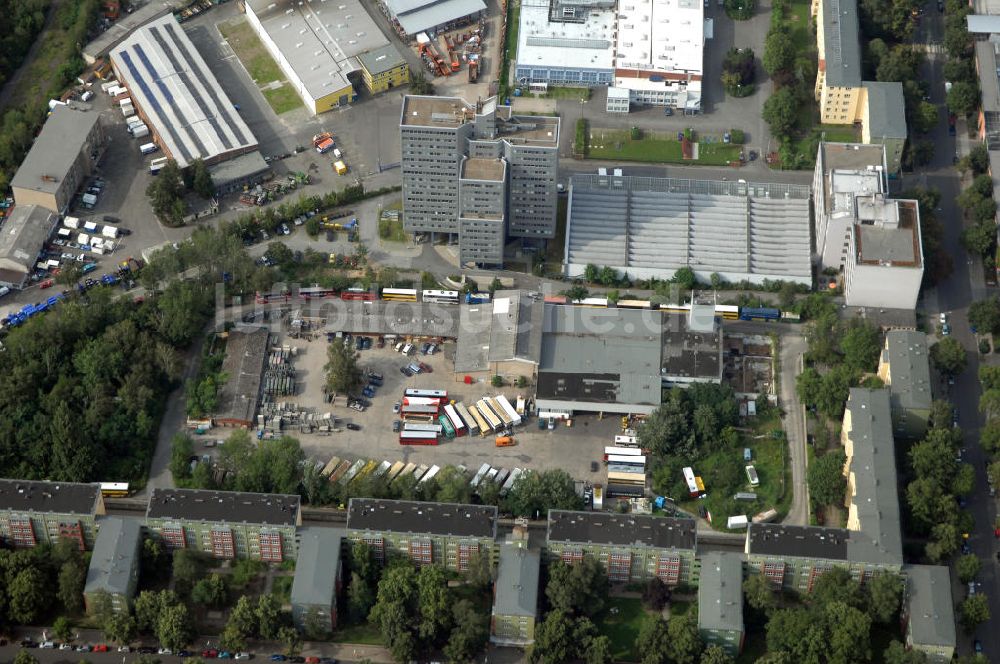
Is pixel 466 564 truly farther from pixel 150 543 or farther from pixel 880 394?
pixel 880 394

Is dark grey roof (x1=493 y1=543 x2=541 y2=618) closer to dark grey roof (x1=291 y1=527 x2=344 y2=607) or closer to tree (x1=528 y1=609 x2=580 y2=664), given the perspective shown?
tree (x1=528 y1=609 x2=580 y2=664)

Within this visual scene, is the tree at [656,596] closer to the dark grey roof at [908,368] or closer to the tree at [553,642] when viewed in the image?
the tree at [553,642]

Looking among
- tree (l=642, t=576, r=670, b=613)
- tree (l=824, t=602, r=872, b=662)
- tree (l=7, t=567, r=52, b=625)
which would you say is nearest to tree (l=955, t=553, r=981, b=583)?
tree (l=824, t=602, r=872, b=662)

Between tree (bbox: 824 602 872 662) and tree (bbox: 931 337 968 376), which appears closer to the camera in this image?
tree (bbox: 824 602 872 662)

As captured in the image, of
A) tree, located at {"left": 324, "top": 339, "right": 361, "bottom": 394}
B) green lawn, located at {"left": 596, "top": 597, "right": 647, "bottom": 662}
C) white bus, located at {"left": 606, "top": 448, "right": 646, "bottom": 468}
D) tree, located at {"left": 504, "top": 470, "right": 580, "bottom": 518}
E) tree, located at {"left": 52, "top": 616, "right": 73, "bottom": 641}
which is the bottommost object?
tree, located at {"left": 52, "top": 616, "right": 73, "bottom": 641}

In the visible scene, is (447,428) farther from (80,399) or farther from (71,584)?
(71,584)
